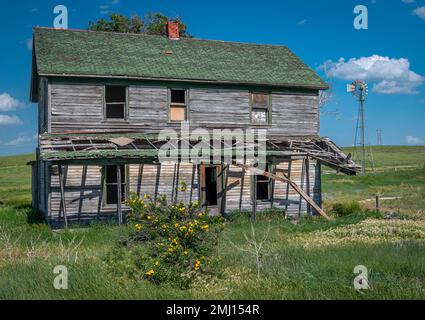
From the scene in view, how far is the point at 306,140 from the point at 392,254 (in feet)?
36.4

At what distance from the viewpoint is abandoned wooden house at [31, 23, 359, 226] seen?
59.2 feet

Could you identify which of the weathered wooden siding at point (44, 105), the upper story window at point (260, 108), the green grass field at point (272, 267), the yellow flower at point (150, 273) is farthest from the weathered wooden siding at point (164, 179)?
the yellow flower at point (150, 273)

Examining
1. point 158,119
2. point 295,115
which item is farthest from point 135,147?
point 295,115

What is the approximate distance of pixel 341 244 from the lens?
41.9ft

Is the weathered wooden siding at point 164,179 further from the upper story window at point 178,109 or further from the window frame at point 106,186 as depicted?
the upper story window at point 178,109

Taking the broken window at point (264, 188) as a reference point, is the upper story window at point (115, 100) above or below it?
above

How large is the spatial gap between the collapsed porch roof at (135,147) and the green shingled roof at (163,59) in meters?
2.37

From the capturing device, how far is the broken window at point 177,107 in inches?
796

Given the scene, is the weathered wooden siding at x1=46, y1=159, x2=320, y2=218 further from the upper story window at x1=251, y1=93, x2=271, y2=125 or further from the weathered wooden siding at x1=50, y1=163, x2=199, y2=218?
the upper story window at x1=251, y1=93, x2=271, y2=125

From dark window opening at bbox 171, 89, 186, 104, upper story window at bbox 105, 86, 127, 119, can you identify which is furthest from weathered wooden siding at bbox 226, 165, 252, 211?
upper story window at bbox 105, 86, 127, 119

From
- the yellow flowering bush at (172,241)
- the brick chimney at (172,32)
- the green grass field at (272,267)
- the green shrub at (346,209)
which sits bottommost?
the green shrub at (346,209)

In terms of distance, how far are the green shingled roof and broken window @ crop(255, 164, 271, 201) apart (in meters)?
4.06

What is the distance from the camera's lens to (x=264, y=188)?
71.9 ft
